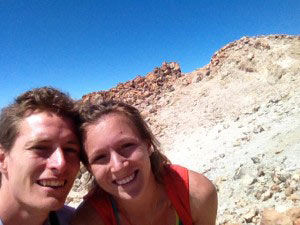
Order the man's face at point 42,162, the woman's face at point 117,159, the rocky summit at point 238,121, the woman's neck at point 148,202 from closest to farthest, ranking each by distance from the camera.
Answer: the man's face at point 42,162 < the woman's face at point 117,159 < the woman's neck at point 148,202 < the rocky summit at point 238,121

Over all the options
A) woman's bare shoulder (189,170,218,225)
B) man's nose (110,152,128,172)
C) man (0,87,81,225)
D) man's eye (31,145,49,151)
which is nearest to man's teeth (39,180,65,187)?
man (0,87,81,225)

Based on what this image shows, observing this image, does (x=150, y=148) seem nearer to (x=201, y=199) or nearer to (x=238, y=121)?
(x=201, y=199)

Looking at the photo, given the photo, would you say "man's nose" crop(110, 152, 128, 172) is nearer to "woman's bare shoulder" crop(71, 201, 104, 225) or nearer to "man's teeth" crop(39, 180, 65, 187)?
"man's teeth" crop(39, 180, 65, 187)

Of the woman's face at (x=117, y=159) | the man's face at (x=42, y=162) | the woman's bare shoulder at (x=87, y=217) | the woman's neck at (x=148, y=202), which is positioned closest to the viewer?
the man's face at (x=42, y=162)

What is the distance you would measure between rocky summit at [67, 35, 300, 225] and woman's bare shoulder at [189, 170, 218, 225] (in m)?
1.08

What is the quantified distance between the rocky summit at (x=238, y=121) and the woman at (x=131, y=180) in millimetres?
445

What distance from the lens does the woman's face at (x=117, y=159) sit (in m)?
2.17

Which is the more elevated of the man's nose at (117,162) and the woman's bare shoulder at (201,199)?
the man's nose at (117,162)

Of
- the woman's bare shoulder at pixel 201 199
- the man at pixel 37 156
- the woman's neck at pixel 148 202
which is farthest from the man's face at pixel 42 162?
the woman's bare shoulder at pixel 201 199

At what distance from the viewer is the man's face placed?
2062 millimetres

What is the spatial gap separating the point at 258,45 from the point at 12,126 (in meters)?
16.9

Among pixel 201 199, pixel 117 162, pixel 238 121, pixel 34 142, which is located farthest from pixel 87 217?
pixel 238 121

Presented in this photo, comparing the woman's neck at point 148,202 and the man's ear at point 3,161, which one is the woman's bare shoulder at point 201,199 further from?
the man's ear at point 3,161

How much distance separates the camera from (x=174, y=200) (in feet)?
7.93
